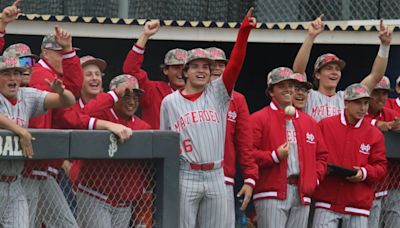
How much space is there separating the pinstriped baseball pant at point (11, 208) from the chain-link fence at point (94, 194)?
114mm

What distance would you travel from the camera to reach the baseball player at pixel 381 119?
28.3 ft

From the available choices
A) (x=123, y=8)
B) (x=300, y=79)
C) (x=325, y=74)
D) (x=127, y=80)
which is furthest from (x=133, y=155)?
(x=123, y=8)

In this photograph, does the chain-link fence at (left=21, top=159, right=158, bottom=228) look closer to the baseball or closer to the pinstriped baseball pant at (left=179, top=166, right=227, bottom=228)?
the pinstriped baseball pant at (left=179, top=166, right=227, bottom=228)

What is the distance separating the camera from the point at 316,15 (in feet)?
37.7

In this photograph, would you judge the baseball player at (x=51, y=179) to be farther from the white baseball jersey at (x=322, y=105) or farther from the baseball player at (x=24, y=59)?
the white baseball jersey at (x=322, y=105)

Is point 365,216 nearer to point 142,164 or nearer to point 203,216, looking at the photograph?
point 203,216

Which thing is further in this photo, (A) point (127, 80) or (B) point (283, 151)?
(B) point (283, 151)

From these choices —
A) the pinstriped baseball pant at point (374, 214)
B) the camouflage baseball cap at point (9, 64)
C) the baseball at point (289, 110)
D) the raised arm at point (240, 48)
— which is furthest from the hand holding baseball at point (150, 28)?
the pinstriped baseball pant at point (374, 214)

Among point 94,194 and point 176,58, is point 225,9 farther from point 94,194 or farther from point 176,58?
point 94,194

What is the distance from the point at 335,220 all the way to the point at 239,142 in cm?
98

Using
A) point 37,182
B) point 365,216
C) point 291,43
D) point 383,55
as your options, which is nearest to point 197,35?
point 291,43

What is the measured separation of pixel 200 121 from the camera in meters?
7.76

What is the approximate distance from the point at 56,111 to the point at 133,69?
1.18 m

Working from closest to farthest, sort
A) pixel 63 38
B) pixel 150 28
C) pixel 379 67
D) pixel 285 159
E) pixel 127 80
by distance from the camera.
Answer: pixel 63 38, pixel 127 80, pixel 285 159, pixel 150 28, pixel 379 67
